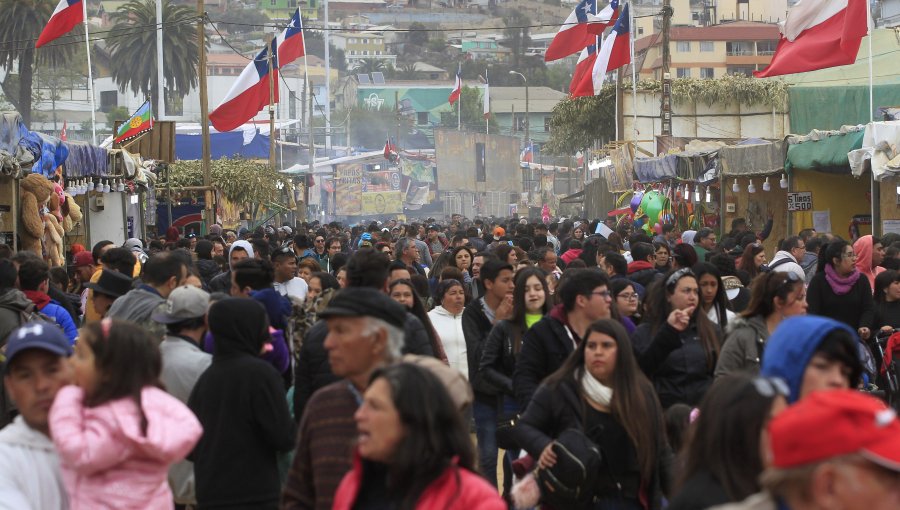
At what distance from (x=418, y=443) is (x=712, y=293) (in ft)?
16.2

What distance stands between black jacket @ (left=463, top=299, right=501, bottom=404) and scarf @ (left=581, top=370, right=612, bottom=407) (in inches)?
104

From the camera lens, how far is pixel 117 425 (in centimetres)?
449

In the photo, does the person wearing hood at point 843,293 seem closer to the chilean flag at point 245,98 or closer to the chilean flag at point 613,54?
the chilean flag at point 245,98

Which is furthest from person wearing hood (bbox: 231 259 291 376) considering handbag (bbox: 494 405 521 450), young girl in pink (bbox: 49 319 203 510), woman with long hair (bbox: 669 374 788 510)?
woman with long hair (bbox: 669 374 788 510)

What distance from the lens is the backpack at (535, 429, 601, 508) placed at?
221 inches

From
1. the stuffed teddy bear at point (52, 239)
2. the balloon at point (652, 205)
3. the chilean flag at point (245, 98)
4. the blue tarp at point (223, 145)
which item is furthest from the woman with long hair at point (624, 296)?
the blue tarp at point (223, 145)

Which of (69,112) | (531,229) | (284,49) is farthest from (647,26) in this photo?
(531,229)

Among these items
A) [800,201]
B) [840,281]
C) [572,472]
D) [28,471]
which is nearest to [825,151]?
[800,201]

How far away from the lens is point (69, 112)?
119000 mm

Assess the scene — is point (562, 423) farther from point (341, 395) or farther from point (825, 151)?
point (825, 151)

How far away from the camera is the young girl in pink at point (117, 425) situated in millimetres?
4418

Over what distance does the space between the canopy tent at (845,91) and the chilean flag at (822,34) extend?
1891 centimetres

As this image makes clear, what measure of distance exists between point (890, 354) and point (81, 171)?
39.5 ft

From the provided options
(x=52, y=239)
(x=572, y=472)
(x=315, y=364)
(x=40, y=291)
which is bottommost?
(x=572, y=472)
